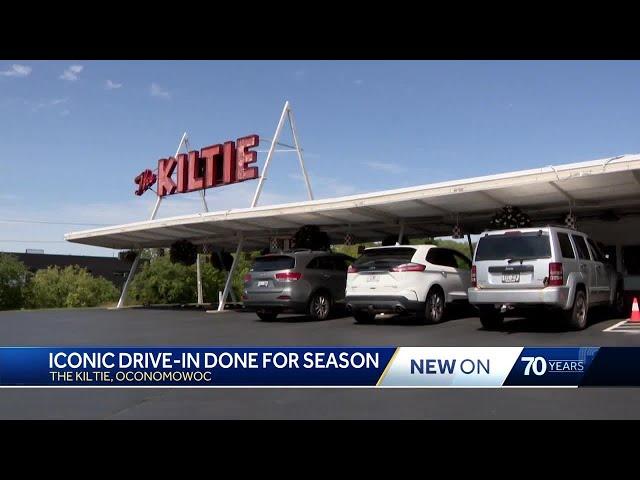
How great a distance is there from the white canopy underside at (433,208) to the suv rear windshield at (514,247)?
7.38ft

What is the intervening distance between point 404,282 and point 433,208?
166 inches

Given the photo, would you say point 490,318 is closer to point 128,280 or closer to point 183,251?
point 183,251

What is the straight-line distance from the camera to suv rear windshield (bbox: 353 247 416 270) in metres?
11.6

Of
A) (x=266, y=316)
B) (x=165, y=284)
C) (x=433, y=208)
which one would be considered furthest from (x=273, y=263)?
(x=165, y=284)

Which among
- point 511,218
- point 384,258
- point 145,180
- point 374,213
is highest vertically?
point 145,180

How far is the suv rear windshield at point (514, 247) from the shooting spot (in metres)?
9.70

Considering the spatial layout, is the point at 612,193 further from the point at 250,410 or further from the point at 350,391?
the point at 250,410

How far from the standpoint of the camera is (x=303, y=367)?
558 cm

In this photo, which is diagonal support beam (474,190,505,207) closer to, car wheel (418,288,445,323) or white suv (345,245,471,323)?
white suv (345,245,471,323)

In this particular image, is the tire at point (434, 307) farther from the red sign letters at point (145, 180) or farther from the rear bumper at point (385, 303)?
the red sign letters at point (145, 180)

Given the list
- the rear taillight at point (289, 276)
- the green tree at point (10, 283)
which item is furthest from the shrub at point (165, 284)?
the rear taillight at point (289, 276)

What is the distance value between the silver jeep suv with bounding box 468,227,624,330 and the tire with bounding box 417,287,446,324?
4.21 feet

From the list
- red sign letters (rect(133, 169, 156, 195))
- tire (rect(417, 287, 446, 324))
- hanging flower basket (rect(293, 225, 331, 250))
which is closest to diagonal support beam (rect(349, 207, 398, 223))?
hanging flower basket (rect(293, 225, 331, 250))

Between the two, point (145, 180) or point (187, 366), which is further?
point (145, 180)
